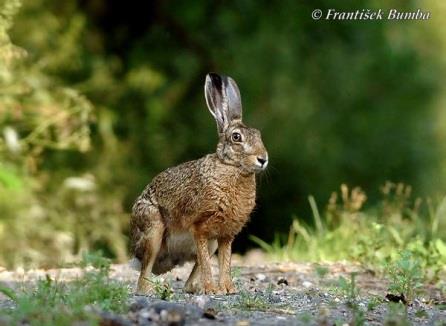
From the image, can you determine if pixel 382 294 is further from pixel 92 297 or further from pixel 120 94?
pixel 120 94

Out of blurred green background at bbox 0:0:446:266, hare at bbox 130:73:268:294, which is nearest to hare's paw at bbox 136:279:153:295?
hare at bbox 130:73:268:294

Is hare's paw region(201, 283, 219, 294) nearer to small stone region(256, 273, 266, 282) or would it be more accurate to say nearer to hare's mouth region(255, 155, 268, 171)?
hare's mouth region(255, 155, 268, 171)

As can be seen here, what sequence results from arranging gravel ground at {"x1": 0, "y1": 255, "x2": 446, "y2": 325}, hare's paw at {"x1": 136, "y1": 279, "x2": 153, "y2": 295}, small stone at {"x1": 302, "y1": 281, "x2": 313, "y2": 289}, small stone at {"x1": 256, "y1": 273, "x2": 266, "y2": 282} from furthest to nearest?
small stone at {"x1": 256, "y1": 273, "x2": 266, "y2": 282}
small stone at {"x1": 302, "y1": 281, "x2": 313, "y2": 289}
hare's paw at {"x1": 136, "y1": 279, "x2": 153, "y2": 295}
gravel ground at {"x1": 0, "y1": 255, "x2": 446, "y2": 325}

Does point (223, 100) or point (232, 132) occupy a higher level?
point (223, 100)

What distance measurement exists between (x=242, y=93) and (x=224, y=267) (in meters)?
5.76

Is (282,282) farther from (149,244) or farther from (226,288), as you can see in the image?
(149,244)

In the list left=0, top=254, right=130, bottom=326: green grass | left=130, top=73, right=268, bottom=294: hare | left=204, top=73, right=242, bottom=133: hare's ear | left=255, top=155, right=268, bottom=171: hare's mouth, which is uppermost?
left=204, top=73, right=242, bottom=133: hare's ear

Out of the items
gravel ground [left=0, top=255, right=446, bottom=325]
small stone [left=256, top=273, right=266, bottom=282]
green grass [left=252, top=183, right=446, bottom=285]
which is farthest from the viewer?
green grass [left=252, top=183, right=446, bottom=285]

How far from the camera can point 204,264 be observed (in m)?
7.02

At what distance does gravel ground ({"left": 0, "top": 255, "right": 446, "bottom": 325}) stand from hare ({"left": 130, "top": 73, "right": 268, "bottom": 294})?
9.1 inches

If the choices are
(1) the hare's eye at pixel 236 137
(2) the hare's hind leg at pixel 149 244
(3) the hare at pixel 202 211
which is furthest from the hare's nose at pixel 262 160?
(2) the hare's hind leg at pixel 149 244

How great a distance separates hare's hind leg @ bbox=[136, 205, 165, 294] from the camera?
23.8ft

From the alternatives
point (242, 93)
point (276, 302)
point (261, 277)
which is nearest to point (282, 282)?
point (261, 277)

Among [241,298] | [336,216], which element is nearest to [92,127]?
[336,216]
